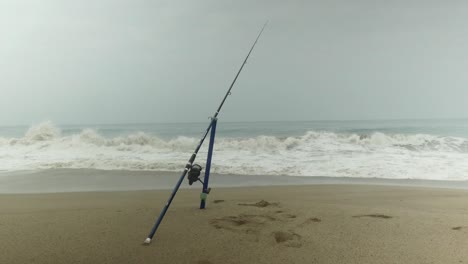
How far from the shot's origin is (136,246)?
9.44 feet

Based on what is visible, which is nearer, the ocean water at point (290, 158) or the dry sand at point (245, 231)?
the dry sand at point (245, 231)

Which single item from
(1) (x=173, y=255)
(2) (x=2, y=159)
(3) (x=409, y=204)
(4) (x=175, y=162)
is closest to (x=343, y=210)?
(3) (x=409, y=204)

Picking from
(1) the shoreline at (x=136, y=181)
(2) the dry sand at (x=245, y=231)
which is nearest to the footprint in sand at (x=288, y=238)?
(2) the dry sand at (x=245, y=231)

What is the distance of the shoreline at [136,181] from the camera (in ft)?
22.3

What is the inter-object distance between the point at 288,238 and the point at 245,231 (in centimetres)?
45

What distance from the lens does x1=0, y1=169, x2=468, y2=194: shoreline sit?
6793 mm

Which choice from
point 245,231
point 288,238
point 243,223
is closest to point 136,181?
point 243,223

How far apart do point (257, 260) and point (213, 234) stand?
29.0 inches

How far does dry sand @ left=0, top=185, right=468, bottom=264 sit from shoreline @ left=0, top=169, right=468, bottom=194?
164 centimetres

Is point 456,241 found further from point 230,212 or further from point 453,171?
point 453,171

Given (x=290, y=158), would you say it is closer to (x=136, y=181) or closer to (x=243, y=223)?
(x=136, y=181)

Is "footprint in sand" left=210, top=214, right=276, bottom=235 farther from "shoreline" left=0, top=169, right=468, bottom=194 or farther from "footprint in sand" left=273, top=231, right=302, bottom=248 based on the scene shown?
"shoreline" left=0, top=169, right=468, bottom=194

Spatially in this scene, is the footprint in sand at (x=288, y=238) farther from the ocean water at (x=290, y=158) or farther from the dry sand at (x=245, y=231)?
the ocean water at (x=290, y=158)

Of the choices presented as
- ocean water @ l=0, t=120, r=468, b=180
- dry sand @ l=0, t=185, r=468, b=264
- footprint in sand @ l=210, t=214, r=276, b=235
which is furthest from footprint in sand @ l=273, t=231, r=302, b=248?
ocean water @ l=0, t=120, r=468, b=180
